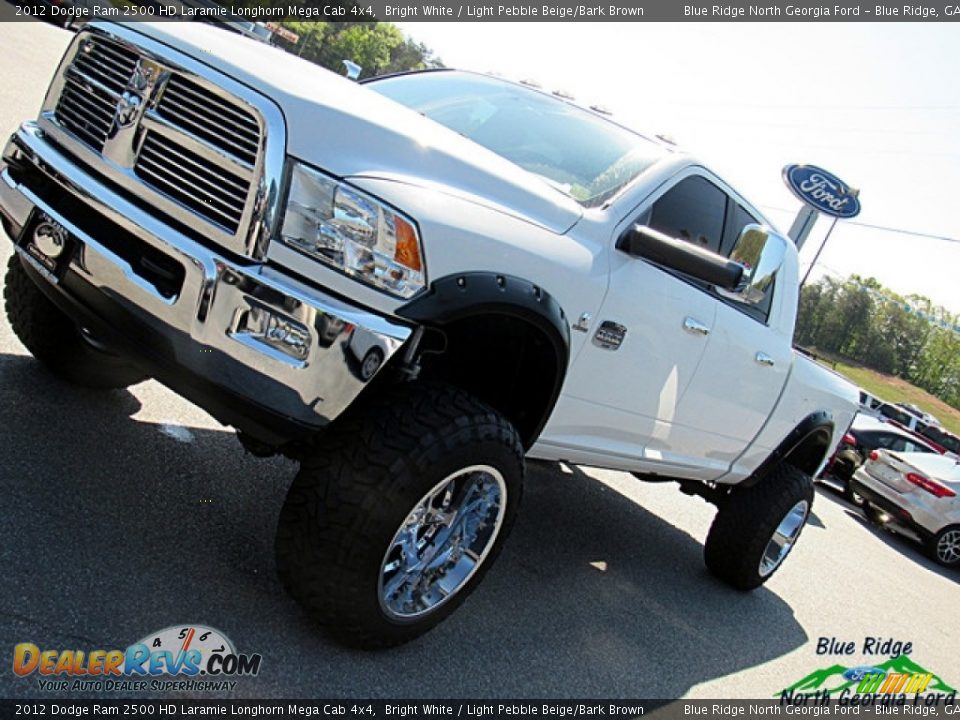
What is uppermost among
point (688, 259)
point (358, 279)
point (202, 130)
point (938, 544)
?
point (688, 259)

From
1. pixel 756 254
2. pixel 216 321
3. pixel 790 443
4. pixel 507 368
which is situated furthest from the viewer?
pixel 790 443

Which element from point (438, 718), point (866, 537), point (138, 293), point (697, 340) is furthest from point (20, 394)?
point (866, 537)

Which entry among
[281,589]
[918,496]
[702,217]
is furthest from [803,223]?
[281,589]

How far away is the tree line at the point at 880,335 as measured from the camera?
73875 mm

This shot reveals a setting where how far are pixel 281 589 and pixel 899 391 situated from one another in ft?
252

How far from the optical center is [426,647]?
3.37 metres

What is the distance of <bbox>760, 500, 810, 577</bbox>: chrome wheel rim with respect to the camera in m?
5.65

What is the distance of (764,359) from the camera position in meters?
4.83

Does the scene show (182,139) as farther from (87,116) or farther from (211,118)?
(87,116)

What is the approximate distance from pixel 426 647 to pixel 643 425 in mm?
1464

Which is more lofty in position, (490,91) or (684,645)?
(490,91)

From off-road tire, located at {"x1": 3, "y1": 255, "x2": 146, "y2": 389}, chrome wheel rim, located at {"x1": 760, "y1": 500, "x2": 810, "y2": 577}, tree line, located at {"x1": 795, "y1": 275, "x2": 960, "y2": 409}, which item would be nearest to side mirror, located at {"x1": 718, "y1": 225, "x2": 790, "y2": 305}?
chrome wheel rim, located at {"x1": 760, "y1": 500, "x2": 810, "y2": 577}

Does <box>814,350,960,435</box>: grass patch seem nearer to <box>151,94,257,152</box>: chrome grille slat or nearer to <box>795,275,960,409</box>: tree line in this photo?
<box>795,275,960,409</box>: tree line

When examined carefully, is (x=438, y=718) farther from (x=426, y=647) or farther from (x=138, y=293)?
(x=138, y=293)
